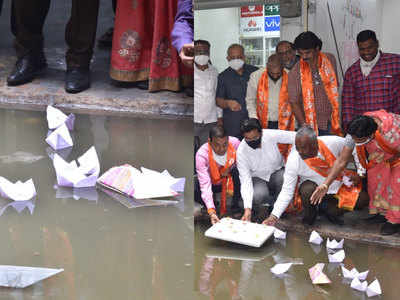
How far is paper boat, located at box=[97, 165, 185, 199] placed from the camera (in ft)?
12.8

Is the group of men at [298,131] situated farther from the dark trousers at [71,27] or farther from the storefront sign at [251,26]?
the dark trousers at [71,27]

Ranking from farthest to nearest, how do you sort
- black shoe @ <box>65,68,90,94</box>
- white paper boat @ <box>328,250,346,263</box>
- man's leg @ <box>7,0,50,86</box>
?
1. black shoe @ <box>65,68,90,94</box>
2. man's leg @ <box>7,0,50,86</box>
3. white paper boat @ <box>328,250,346,263</box>

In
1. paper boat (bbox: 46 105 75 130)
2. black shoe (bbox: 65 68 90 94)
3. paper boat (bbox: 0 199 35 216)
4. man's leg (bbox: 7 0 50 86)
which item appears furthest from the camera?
black shoe (bbox: 65 68 90 94)

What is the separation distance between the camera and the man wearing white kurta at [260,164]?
3.28m

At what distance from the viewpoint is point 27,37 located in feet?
20.0

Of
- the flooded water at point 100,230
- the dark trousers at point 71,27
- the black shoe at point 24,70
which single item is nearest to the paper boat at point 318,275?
the flooded water at point 100,230

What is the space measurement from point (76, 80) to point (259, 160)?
10.6ft

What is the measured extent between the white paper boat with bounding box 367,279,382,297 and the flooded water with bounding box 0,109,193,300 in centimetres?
76

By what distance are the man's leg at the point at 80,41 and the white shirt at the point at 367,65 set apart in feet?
10.8

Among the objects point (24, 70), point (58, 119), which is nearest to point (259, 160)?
point (58, 119)

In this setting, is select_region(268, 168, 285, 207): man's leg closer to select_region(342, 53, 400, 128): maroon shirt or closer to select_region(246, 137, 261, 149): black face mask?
select_region(246, 137, 261, 149): black face mask

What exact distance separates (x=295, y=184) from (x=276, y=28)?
2.63 ft

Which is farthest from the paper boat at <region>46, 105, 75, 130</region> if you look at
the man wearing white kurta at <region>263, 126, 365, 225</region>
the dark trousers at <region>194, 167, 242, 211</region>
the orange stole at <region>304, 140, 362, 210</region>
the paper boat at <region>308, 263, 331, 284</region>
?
the paper boat at <region>308, 263, 331, 284</region>

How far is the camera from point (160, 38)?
19.0 ft
